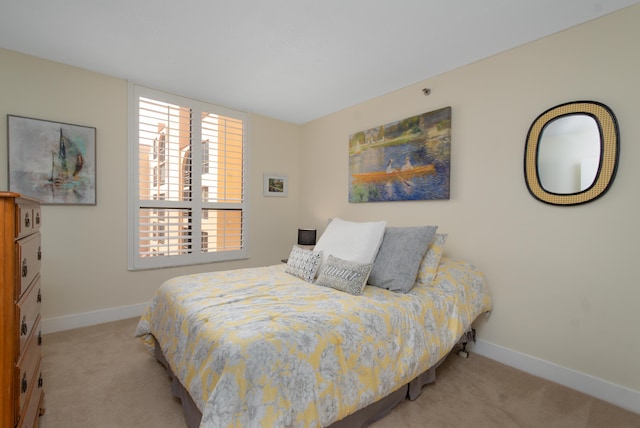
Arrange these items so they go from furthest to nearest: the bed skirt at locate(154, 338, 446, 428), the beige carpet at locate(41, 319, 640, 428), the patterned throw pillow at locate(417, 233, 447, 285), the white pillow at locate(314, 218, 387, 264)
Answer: the white pillow at locate(314, 218, 387, 264), the patterned throw pillow at locate(417, 233, 447, 285), the beige carpet at locate(41, 319, 640, 428), the bed skirt at locate(154, 338, 446, 428)

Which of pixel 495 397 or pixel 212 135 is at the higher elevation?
pixel 212 135

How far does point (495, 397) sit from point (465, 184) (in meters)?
1.60

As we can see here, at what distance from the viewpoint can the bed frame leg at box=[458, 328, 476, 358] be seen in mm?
2375

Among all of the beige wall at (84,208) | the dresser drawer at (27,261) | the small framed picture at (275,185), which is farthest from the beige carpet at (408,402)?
the small framed picture at (275,185)

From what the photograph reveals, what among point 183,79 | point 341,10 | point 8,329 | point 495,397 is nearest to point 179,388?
point 8,329

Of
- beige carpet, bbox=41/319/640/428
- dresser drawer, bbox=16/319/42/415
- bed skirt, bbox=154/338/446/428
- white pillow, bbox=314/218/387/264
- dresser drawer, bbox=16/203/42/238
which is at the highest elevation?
dresser drawer, bbox=16/203/42/238

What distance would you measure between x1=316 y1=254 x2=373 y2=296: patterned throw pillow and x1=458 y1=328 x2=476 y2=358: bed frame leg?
1.13 meters

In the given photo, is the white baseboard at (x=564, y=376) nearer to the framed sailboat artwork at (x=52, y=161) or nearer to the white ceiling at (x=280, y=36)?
the white ceiling at (x=280, y=36)

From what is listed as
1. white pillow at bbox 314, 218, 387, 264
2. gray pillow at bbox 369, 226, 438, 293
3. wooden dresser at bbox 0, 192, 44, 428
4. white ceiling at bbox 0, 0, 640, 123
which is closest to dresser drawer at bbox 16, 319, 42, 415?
wooden dresser at bbox 0, 192, 44, 428

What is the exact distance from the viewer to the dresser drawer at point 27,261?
106 centimetres

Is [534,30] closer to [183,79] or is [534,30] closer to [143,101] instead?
[183,79]

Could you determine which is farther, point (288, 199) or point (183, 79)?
point (288, 199)

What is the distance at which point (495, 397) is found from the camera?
1.85 meters

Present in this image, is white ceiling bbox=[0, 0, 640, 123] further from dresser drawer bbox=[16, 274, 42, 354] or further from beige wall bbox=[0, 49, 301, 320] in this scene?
dresser drawer bbox=[16, 274, 42, 354]
